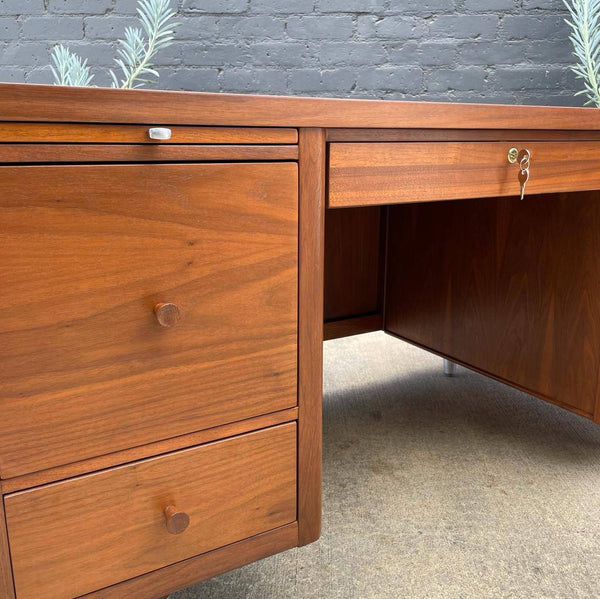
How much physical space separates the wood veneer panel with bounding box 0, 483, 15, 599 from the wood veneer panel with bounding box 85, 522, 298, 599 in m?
0.08

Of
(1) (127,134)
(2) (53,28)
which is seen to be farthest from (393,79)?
(1) (127,134)

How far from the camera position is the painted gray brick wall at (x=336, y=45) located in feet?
5.44

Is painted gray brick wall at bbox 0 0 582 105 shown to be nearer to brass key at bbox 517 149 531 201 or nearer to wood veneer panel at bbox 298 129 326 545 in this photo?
brass key at bbox 517 149 531 201

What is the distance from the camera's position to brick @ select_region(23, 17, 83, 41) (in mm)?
1631

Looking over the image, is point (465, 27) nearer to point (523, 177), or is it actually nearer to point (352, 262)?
point (352, 262)

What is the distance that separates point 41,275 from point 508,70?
1841 millimetres

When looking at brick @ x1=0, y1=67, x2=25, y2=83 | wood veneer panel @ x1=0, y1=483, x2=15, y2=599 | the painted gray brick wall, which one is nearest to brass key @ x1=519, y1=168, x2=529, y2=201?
wood veneer panel @ x1=0, y1=483, x2=15, y2=599

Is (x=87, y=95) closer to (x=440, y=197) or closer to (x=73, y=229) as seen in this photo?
(x=73, y=229)

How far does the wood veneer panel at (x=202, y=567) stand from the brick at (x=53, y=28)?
1.51 metres

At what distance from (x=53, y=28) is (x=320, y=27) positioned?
30.2 inches

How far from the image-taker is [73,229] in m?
0.54

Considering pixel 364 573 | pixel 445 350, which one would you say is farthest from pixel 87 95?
pixel 445 350

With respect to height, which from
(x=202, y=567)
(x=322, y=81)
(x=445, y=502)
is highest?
(x=322, y=81)

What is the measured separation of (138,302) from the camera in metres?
0.59
